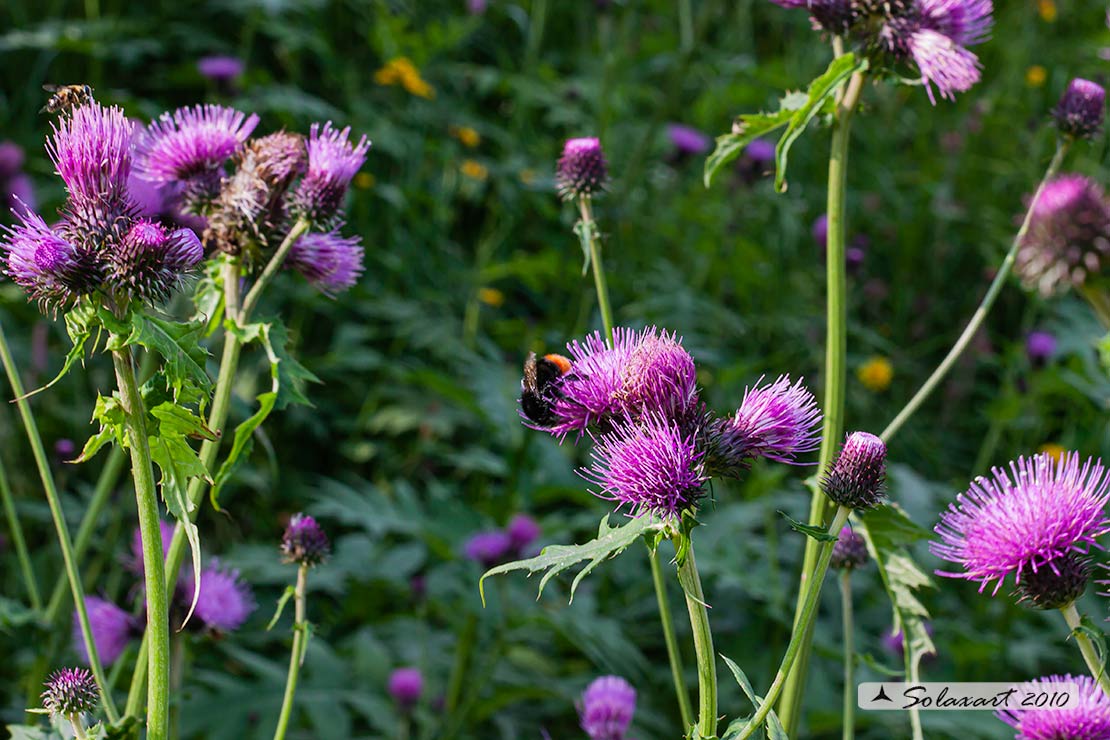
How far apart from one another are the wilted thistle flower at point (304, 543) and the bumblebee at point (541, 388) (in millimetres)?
475

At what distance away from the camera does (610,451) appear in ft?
5.02

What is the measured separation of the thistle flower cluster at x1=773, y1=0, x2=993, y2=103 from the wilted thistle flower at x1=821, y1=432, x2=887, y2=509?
785 mm

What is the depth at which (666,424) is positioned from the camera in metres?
1.51

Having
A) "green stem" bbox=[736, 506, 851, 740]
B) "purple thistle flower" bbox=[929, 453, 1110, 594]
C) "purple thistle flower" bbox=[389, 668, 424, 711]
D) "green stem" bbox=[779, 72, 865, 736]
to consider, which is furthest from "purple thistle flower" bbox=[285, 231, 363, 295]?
"purple thistle flower" bbox=[389, 668, 424, 711]

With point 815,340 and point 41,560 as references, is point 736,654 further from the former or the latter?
point 41,560

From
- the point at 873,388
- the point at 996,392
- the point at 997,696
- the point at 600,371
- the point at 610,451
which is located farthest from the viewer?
the point at 996,392

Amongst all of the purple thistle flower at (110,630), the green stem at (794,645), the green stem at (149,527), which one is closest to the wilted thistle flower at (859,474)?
the green stem at (794,645)

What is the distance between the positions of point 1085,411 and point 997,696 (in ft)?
7.61

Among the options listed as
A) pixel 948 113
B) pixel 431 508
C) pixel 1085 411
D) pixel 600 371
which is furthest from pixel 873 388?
pixel 600 371

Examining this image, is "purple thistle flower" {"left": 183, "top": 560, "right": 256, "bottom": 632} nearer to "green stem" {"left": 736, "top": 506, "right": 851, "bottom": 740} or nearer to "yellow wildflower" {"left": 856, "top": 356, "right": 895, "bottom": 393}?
"green stem" {"left": 736, "top": 506, "right": 851, "bottom": 740}

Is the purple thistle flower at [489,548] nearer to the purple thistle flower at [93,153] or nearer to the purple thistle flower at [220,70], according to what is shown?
the purple thistle flower at [93,153]

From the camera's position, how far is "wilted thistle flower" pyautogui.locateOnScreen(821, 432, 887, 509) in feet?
5.11

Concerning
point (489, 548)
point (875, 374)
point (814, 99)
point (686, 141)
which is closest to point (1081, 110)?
point (814, 99)

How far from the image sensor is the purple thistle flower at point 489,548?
3.46 metres
